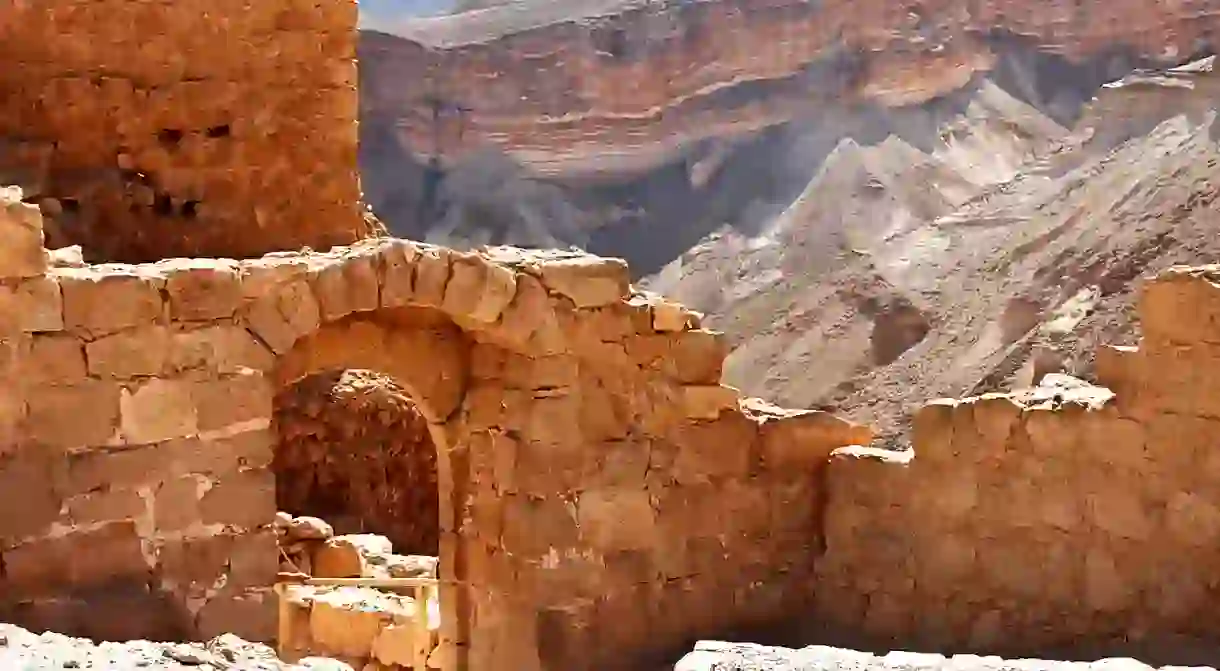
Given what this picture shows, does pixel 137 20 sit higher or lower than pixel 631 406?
higher

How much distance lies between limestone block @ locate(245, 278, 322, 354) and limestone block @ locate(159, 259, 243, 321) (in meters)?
0.10

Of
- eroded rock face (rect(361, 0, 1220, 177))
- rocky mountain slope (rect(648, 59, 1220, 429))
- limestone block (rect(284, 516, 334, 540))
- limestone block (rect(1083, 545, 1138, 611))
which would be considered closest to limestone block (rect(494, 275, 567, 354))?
limestone block (rect(1083, 545, 1138, 611))

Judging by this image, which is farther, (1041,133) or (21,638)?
(1041,133)

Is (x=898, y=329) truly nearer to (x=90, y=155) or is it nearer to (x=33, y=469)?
(x=90, y=155)

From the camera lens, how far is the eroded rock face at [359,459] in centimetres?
1185

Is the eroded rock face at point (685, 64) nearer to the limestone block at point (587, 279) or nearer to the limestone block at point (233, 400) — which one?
the limestone block at point (587, 279)

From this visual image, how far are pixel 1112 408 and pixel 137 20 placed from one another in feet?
18.6

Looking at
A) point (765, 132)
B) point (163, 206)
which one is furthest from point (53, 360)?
point (765, 132)

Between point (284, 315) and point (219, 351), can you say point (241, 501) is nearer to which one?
point (219, 351)

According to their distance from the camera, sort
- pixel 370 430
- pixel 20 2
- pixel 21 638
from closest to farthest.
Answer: pixel 21 638, pixel 20 2, pixel 370 430

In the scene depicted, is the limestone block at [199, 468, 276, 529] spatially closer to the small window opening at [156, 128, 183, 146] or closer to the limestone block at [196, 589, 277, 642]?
the limestone block at [196, 589, 277, 642]

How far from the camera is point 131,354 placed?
550 centimetres

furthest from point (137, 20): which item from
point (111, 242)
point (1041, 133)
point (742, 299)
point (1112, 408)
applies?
point (1041, 133)

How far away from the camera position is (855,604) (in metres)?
6.96
